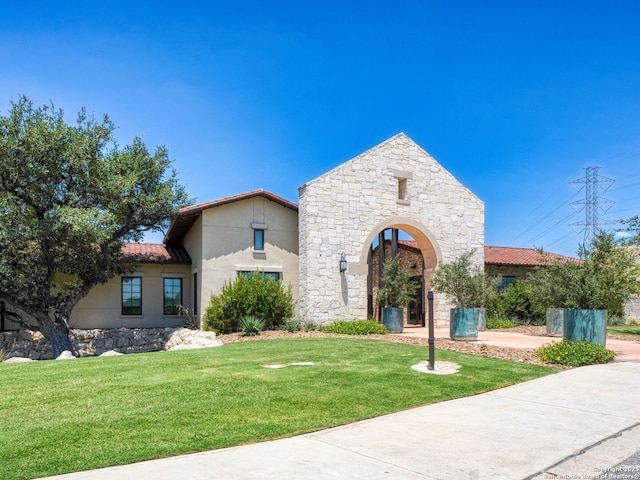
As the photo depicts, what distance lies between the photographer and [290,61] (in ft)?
57.2

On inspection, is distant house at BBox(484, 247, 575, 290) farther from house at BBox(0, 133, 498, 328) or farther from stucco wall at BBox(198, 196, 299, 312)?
stucco wall at BBox(198, 196, 299, 312)

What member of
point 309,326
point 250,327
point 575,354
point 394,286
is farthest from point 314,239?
point 575,354

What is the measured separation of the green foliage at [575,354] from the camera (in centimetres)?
1091

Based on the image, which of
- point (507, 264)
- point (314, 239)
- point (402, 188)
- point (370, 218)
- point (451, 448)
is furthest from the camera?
point (507, 264)

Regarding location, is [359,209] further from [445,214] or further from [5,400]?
[5,400]

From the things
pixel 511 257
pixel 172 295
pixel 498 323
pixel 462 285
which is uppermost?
pixel 511 257

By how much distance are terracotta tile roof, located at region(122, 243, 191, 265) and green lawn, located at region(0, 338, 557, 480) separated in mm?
11029

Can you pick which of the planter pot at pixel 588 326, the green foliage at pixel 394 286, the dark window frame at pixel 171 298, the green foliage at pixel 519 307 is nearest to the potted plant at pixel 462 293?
the green foliage at pixel 394 286

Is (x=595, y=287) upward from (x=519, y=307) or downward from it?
upward

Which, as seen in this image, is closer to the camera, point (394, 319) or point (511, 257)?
point (394, 319)

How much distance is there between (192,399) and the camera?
701 cm

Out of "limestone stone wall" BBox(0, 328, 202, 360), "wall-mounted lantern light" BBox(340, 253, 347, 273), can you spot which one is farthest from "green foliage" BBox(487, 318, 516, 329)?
"limestone stone wall" BBox(0, 328, 202, 360)

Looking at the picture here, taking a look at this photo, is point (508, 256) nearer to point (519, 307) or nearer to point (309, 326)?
point (519, 307)

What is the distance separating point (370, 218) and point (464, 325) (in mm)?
6683
